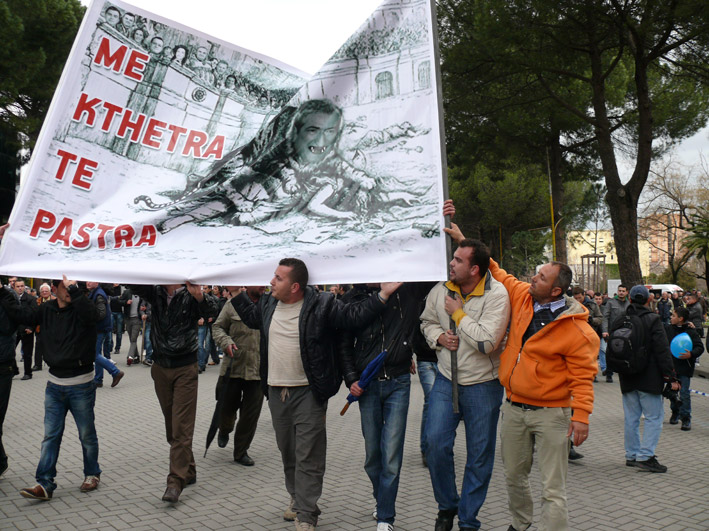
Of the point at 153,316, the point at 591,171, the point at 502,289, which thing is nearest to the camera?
the point at 502,289

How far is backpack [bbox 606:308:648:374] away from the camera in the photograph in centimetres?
662

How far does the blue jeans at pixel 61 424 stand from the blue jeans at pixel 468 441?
294 centimetres

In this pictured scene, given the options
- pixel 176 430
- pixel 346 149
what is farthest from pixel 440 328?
pixel 176 430

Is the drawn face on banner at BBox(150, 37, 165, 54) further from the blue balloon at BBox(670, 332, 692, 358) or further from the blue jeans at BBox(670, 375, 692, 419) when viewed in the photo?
the blue jeans at BBox(670, 375, 692, 419)

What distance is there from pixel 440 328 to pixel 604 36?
14.2 metres

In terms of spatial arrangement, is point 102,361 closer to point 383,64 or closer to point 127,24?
point 127,24

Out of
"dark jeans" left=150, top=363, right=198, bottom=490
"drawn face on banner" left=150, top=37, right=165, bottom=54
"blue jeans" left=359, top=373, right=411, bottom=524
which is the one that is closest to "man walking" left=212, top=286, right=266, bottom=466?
"dark jeans" left=150, top=363, right=198, bottom=490

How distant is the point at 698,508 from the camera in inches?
206

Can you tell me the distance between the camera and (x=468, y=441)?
4383 mm

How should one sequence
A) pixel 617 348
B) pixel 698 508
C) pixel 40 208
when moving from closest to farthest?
pixel 40 208 < pixel 698 508 < pixel 617 348

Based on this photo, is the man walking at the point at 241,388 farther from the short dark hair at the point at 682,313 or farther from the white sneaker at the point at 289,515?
the short dark hair at the point at 682,313

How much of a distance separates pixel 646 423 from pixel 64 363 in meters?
5.38

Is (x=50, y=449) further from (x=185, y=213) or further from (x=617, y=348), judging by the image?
(x=617, y=348)

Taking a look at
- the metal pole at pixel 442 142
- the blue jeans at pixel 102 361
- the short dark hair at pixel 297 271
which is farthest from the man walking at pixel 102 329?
the metal pole at pixel 442 142
